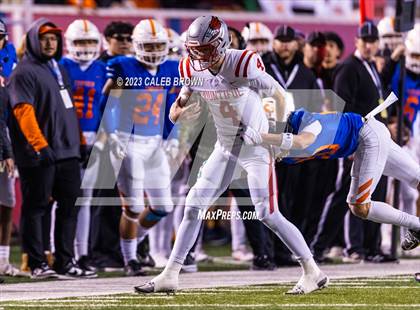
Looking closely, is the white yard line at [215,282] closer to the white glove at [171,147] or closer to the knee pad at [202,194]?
the knee pad at [202,194]

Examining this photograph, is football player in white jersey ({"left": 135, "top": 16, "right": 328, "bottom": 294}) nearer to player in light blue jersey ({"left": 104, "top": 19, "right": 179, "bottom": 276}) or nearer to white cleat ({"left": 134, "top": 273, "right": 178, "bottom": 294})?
white cleat ({"left": 134, "top": 273, "right": 178, "bottom": 294})

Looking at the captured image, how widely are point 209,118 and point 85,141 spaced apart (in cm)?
107

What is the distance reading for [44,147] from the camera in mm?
9680

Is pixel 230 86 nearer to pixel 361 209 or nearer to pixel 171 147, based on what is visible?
pixel 361 209

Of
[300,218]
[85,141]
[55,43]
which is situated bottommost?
[300,218]

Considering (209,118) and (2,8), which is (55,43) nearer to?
(209,118)

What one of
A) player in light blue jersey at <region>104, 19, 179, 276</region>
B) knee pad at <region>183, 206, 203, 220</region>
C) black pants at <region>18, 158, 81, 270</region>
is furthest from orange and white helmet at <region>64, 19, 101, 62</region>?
knee pad at <region>183, 206, 203, 220</region>

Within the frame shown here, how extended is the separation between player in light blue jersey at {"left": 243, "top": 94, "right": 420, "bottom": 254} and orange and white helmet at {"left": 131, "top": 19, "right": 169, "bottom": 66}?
1.87 meters

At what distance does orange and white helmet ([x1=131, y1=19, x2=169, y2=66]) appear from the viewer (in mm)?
10266

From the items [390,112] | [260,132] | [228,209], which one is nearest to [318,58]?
[390,112]

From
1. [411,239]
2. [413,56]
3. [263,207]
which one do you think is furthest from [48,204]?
[413,56]

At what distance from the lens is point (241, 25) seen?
14.7 m

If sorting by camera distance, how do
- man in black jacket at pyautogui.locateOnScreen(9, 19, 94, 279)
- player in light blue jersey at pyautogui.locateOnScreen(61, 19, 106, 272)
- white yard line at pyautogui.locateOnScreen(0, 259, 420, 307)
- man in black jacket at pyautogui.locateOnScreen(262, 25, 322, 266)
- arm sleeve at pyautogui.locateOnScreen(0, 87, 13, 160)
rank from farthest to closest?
1. man in black jacket at pyautogui.locateOnScreen(262, 25, 322, 266)
2. player in light blue jersey at pyautogui.locateOnScreen(61, 19, 106, 272)
3. man in black jacket at pyautogui.locateOnScreen(9, 19, 94, 279)
4. arm sleeve at pyautogui.locateOnScreen(0, 87, 13, 160)
5. white yard line at pyautogui.locateOnScreen(0, 259, 420, 307)

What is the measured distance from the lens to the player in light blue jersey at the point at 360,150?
27.3 feet
